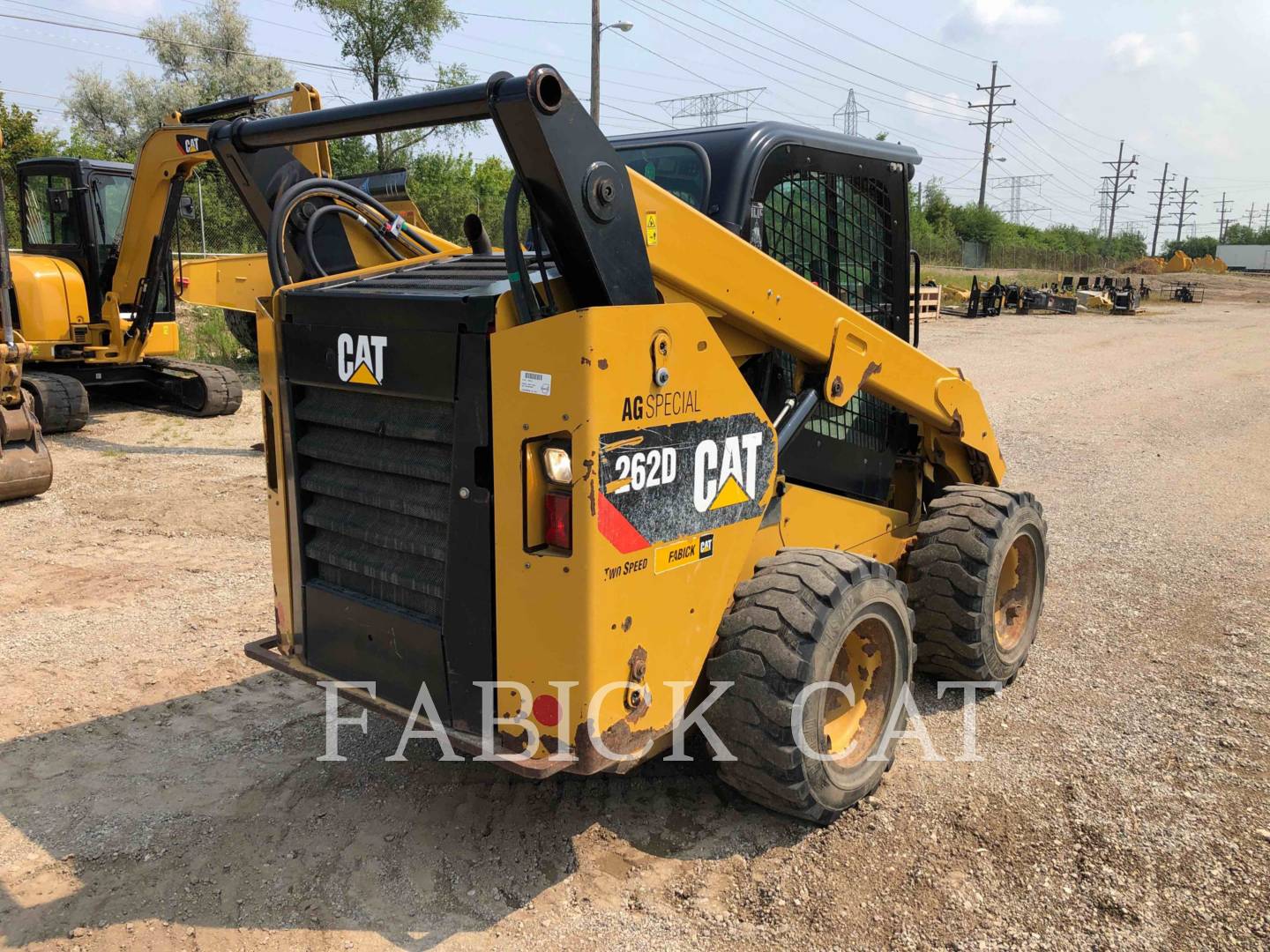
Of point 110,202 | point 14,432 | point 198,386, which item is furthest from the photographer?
point 198,386

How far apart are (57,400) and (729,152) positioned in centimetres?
896

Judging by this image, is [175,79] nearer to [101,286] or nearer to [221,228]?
[221,228]

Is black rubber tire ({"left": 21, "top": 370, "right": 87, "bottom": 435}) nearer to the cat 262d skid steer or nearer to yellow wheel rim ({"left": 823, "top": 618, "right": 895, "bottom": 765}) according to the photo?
the cat 262d skid steer

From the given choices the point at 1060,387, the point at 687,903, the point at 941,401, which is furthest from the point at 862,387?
the point at 1060,387

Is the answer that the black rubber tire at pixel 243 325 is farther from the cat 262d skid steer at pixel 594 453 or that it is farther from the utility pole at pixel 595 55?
the utility pole at pixel 595 55

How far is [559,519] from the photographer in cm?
275

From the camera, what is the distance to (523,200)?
289 cm

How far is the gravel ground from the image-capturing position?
2949mm

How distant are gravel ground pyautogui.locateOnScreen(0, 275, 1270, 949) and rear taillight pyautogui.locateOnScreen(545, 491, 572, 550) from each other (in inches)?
45.0

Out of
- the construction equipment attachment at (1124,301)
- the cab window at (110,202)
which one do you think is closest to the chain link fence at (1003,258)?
the construction equipment attachment at (1124,301)

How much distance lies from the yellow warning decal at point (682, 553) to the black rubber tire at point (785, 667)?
247 mm

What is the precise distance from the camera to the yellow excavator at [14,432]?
24.7ft

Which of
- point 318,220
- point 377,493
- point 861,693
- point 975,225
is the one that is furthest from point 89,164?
point 975,225

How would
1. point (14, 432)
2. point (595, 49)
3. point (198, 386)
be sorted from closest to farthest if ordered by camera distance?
point (14, 432) < point (198, 386) < point (595, 49)
